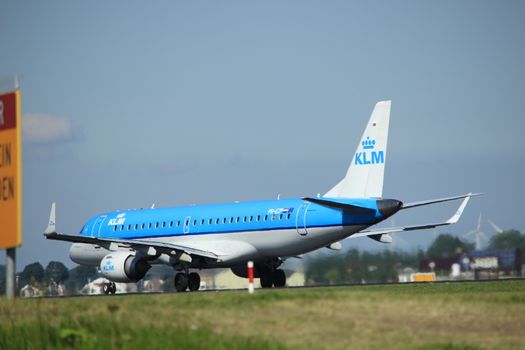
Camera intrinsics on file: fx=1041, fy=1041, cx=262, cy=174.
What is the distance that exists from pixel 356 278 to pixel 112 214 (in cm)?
1390

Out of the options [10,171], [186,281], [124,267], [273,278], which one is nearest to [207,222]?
[186,281]

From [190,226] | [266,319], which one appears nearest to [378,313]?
[266,319]

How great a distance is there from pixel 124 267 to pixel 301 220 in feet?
28.1

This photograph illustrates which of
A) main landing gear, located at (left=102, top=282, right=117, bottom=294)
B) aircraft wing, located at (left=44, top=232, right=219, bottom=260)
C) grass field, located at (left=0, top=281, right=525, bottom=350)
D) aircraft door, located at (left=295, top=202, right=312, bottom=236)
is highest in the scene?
aircraft door, located at (left=295, top=202, right=312, bottom=236)

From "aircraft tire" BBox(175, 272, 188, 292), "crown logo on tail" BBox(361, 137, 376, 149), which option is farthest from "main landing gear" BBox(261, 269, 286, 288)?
"crown logo on tail" BBox(361, 137, 376, 149)

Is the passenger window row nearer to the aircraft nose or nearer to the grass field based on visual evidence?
the aircraft nose

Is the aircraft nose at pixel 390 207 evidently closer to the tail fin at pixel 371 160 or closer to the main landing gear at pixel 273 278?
the tail fin at pixel 371 160

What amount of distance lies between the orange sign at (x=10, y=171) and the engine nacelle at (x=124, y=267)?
1895cm

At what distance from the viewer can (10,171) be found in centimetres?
2955

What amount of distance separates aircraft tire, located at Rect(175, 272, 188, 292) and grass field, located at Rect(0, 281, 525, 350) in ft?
71.0

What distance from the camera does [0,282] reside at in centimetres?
5444

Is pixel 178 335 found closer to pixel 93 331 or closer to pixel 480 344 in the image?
pixel 93 331

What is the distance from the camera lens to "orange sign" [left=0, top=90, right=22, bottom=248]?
28.9 m

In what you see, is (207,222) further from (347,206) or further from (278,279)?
(347,206)
